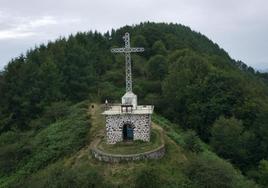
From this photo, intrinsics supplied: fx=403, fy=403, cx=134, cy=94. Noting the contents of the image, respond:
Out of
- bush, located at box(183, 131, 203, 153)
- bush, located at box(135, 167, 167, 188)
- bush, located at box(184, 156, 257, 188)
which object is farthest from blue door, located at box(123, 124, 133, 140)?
bush, located at box(135, 167, 167, 188)

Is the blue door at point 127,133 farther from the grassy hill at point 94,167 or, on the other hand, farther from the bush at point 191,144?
the bush at point 191,144

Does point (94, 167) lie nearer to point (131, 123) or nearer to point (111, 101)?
point (131, 123)

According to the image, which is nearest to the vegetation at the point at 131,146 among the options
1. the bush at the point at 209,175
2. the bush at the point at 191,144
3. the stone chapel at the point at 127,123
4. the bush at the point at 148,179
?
the stone chapel at the point at 127,123

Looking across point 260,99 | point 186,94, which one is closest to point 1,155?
point 186,94

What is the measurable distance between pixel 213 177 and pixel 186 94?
2169 cm

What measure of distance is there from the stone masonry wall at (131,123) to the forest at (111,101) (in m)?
3.47

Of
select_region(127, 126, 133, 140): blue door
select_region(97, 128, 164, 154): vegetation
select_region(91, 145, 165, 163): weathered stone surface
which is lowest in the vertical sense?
select_region(91, 145, 165, 163): weathered stone surface

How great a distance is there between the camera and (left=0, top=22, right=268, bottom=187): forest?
33562 mm

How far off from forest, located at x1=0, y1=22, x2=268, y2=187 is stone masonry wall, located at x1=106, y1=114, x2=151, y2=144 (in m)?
3.47

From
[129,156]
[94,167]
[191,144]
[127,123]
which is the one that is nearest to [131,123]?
[127,123]

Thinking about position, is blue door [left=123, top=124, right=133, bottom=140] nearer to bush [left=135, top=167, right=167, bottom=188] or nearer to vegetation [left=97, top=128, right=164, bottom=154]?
vegetation [left=97, top=128, right=164, bottom=154]

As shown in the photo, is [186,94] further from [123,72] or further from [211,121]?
[123,72]

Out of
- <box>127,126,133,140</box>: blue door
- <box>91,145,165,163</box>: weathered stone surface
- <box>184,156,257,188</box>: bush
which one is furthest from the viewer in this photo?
<box>127,126,133,140</box>: blue door

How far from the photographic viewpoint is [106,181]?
25719mm
